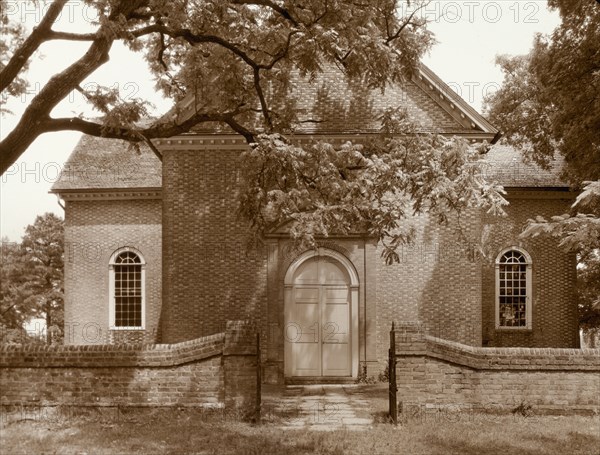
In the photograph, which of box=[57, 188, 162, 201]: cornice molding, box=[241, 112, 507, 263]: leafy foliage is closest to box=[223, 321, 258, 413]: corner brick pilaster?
box=[241, 112, 507, 263]: leafy foliage

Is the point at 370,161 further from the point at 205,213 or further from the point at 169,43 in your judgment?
the point at 205,213

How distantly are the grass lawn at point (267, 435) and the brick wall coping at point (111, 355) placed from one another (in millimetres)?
806

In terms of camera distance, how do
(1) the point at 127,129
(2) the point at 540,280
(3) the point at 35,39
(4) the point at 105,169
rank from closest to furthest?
(3) the point at 35,39
(1) the point at 127,129
(2) the point at 540,280
(4) the point at 105,169

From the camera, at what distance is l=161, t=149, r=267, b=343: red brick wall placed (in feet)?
57.0

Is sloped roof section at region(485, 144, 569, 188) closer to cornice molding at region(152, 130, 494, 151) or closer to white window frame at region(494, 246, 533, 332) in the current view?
white window frame at region(494, 246, 533, 332)

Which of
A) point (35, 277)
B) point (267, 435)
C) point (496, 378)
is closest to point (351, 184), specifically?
point (496, 378)

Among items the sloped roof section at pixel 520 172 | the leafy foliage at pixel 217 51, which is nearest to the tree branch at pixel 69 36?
the leafy foliage at pixel 217 51

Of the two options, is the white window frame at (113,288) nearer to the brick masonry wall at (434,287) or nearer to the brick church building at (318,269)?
the brick church building at (318,269)

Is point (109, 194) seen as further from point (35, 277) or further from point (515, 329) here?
point (35, 277)

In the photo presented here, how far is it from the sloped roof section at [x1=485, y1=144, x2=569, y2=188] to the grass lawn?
42.8ft

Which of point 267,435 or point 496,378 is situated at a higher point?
point 496,378

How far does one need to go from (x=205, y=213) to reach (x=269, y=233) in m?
1.82

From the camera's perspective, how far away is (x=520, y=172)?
23.6 m

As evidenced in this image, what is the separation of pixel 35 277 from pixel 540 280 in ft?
104
